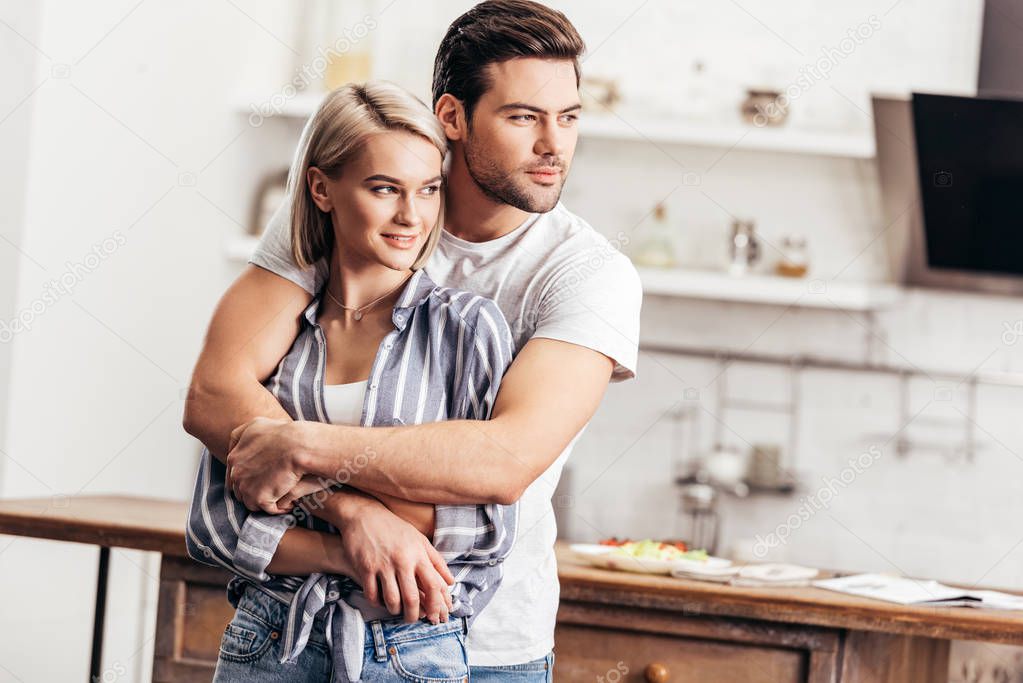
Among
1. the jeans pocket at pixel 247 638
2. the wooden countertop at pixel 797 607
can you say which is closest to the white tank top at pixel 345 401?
the jeans pocket at pixel 247 638

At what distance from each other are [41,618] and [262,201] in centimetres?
161

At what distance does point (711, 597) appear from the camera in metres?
1.84

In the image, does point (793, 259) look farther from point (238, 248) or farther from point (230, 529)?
point (230, 529)

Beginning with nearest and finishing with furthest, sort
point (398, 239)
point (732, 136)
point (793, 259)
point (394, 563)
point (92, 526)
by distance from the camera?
point (394, 563) < point (398, 239) < point (92, 526) < point (732, 136) < point (793, 259)

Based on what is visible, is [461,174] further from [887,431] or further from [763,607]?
[887,431]

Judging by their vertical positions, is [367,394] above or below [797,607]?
above

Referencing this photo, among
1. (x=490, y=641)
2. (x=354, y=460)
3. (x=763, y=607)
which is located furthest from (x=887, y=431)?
(x=354, y=460)

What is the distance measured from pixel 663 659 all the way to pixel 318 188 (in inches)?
42.0

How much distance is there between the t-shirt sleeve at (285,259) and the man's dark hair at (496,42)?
0.24 meters

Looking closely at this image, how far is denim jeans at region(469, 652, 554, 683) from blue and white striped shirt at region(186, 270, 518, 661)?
12 centimetres

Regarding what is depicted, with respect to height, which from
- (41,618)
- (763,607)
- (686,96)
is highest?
(686,96)

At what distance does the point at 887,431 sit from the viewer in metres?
3.74

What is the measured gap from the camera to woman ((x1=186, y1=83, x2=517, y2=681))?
1.12 meters

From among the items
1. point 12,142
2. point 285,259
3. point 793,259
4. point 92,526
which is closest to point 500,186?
point 285,259
